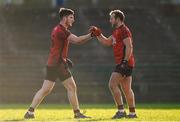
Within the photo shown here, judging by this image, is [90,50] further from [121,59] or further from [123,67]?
[123,67]

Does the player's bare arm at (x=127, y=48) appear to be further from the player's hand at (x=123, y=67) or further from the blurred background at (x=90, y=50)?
the blurred background at (x=90, y=50)

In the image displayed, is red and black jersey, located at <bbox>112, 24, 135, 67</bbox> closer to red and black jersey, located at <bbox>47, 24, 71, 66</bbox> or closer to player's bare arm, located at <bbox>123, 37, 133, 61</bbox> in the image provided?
player's bare arm, located at <bbox>123, 37, 133, 61</bbox>

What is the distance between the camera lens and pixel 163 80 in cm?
3562

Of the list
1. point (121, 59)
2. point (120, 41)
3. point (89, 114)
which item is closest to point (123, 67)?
point (121, 59)

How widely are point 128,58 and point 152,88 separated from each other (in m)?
16.3

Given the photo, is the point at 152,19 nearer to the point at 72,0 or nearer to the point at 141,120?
the point at 72,0

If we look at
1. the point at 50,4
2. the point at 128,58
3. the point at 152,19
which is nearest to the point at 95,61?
the point at 152,19

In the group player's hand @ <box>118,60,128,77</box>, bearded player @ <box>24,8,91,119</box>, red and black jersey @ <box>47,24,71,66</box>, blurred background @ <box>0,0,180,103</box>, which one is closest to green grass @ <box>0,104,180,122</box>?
bearded player @ <box>24,8,91,119</box>

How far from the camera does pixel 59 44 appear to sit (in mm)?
18250

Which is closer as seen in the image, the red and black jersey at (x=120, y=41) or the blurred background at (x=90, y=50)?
the red and black jersey at (x=120, y=41)

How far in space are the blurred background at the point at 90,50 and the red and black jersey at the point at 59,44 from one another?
14.1 m

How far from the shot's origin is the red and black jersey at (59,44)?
59.8ft

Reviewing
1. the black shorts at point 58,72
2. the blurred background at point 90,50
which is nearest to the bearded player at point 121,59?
the black shorts at point 58,72

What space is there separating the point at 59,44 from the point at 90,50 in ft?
68.8
